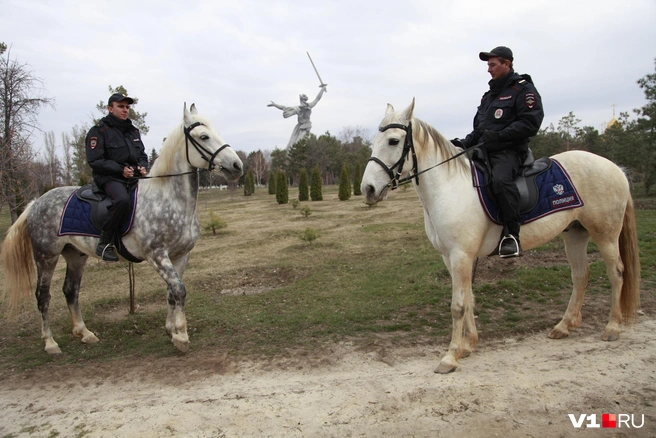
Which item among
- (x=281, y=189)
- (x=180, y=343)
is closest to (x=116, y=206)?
(x=180, y=343)

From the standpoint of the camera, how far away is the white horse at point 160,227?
4840 mm

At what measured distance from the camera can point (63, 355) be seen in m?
5.24

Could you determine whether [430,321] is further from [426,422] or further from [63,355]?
[63,355]

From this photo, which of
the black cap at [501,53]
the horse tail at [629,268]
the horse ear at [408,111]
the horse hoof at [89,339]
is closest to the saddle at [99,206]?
the horse hoof at [89,339]

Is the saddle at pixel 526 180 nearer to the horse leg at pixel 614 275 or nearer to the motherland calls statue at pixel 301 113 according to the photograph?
the horse leg at pixel 614 275

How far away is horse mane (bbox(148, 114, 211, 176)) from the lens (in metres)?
5.05

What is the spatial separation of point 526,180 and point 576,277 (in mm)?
1754

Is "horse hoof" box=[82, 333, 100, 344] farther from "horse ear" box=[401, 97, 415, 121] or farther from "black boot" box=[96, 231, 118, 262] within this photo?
"horse ear" box=[401, 97, 415, 121]

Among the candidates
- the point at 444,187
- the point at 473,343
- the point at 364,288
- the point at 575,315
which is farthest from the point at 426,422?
the point at 364,288

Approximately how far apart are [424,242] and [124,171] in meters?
9.05

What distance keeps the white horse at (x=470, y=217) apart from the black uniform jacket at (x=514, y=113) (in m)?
0.49

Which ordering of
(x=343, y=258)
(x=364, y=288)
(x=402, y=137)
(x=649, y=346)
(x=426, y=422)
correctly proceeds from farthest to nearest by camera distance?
1. (x=343, y=258)
2. (x=364, y=288)
3. (x=649, y=346)
4. (x=402, y=137)
5. (x=426, y=422)

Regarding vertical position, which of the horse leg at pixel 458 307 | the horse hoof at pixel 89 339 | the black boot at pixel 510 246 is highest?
the black boot at pixel 510 246

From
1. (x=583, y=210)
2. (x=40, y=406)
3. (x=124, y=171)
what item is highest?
(x=124, y=171)
